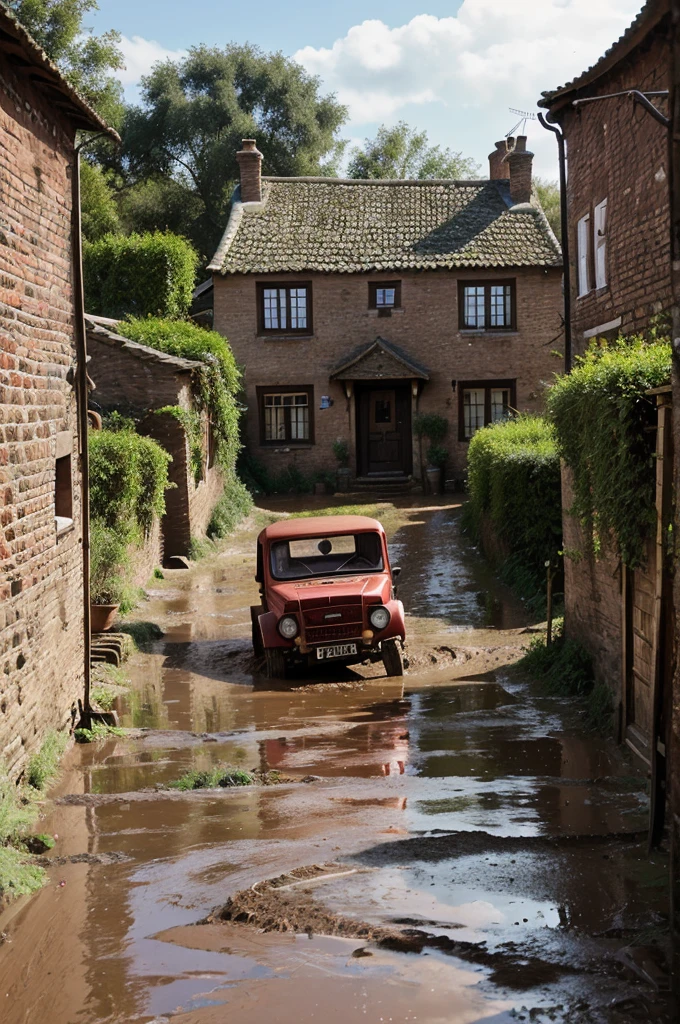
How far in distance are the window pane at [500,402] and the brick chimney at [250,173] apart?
8.98 m

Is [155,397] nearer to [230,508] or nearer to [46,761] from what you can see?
[230,508]

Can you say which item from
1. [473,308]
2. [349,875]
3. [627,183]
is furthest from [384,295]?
[349,875]

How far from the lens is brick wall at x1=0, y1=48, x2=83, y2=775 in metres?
7.82

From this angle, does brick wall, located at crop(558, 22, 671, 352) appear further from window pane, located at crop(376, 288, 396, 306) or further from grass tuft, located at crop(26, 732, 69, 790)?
window pane, located at crop(376, 288, 396, 306)

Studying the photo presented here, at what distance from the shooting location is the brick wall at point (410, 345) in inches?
1161

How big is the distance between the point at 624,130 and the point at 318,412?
18.1 meters

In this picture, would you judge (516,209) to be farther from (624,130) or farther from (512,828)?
(512,828)

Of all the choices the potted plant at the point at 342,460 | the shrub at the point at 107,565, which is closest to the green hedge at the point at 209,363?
the potted plant at the point at 342,460

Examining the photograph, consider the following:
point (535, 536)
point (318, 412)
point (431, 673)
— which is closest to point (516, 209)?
point (318, 412)

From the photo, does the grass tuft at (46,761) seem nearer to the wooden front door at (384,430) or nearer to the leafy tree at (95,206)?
the wooden front door at (384,430)

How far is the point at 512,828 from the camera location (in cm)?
684

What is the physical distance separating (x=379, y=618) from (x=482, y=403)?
18.6 m

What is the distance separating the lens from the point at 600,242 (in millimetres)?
13367

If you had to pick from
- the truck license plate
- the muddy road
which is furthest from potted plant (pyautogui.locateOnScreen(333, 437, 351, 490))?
the muddy road
